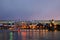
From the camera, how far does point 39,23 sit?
24359 mm

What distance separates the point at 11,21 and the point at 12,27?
107 centimetres

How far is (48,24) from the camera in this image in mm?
23344

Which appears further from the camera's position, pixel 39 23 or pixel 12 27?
pixel 39 23

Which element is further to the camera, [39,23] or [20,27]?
[39,23]

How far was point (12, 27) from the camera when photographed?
74.7ft

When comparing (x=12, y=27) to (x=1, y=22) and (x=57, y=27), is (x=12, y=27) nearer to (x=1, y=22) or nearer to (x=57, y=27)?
(x=1, y=22)

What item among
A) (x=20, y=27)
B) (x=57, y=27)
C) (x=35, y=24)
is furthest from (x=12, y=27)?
(x=57, y=27)

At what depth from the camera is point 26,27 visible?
23.2 meters

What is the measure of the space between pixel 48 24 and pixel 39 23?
1.36m

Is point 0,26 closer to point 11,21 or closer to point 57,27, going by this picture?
point 11,21

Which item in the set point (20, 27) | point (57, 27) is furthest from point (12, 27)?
point (57, 27)

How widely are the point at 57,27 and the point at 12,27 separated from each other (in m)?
4.68

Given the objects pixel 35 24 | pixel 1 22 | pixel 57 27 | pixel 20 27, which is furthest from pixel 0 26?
pixel 57 27

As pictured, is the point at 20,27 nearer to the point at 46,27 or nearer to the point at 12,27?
the point at 12,27
